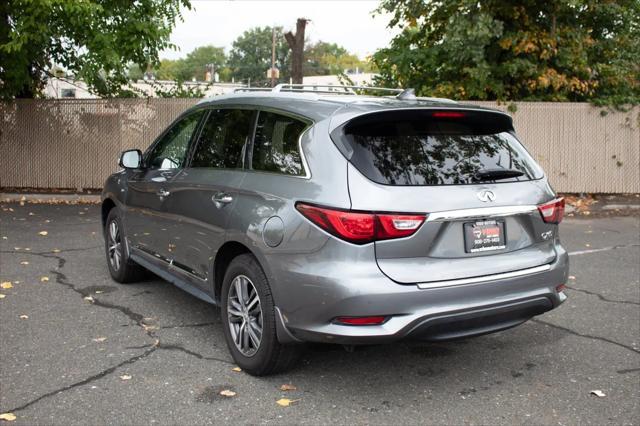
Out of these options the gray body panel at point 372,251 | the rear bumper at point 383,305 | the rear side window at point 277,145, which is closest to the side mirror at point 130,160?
the gray body panel at point 372,251

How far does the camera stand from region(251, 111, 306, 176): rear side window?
4129mm

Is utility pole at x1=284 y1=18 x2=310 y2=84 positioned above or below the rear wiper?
above

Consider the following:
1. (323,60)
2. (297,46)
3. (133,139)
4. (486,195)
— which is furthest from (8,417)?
(323,60)

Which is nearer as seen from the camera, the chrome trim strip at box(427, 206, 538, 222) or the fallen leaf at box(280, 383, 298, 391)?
the chrome trim strip at box(427, 206, 538, 222)

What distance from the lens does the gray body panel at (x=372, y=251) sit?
11.9 ft

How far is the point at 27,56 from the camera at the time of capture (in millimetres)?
13203

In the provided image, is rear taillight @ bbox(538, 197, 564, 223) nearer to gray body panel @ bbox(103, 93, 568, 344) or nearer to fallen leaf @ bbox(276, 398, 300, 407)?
gray body panel @ bbox(103, 93, 568, 344)

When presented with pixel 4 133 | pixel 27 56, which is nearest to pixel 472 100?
pixel 27 56

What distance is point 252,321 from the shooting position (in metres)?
4.30

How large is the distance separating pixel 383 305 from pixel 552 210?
1.39 meters

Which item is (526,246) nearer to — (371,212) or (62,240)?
(371,212)

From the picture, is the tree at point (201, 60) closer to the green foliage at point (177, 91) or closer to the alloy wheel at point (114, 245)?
the green foliage at point (177, 91)

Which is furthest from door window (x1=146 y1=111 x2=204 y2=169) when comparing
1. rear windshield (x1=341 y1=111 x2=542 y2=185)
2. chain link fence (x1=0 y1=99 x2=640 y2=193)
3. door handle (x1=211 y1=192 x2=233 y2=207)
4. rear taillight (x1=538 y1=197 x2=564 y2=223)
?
chain link fence (x1=0 y1=99 x2=640 y2=193)

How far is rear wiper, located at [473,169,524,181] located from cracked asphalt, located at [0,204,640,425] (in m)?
1.30
